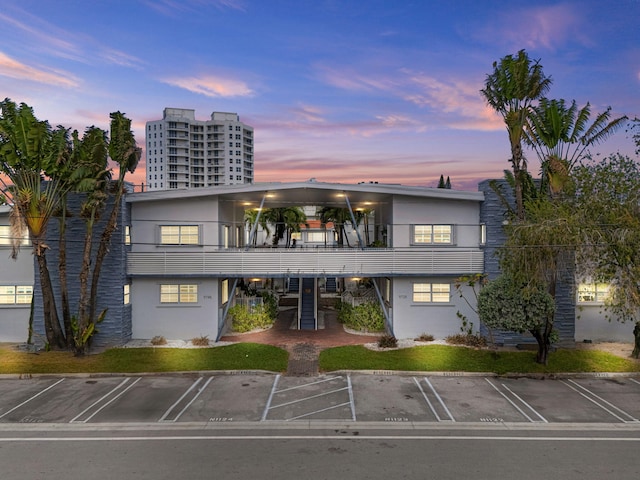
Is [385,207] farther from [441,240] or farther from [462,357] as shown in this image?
[462,357]

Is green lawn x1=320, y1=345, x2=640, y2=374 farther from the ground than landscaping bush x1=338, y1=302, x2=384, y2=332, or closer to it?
closer to it

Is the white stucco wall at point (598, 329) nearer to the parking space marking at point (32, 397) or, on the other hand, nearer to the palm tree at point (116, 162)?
the palm tree at point (116, 162)

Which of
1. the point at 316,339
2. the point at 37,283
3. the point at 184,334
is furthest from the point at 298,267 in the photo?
the point at 37,283

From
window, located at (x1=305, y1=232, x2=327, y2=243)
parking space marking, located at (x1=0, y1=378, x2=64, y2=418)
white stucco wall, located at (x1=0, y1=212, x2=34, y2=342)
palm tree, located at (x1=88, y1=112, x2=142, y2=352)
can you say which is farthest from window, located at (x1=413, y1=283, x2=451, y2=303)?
window, located at (x1=305, y1=232, x2=327, y2=243)

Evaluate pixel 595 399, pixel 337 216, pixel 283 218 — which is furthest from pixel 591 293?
pixel 283 218

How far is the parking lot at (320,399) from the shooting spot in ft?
47.5

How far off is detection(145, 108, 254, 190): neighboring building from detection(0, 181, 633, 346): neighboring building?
10152cm

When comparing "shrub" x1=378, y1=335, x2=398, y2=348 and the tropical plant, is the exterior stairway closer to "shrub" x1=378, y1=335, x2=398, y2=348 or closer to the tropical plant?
"shrub" x1=378, y1=335, x2=398, y2=348

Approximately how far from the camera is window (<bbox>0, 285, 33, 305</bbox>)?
937 inches

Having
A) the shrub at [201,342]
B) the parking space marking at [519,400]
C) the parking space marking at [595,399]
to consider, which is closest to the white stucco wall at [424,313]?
the parking space marking at [519,400]

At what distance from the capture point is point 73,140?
20.8 metres

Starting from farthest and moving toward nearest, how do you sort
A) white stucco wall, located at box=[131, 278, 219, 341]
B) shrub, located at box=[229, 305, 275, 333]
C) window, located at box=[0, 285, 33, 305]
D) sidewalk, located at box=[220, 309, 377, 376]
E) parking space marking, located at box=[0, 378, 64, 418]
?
shrub, located at box=[229, 305, 275, 333]
white stucco wall, located at box=[131, 278, 219, 341]
window, located at box=[0, 285, 33, 305]
sidewalk, located at box=[220, 309, 377, 376]
parking space marking, located at box=[0, 378, 64, 418]

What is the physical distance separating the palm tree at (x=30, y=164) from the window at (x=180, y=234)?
5.35m

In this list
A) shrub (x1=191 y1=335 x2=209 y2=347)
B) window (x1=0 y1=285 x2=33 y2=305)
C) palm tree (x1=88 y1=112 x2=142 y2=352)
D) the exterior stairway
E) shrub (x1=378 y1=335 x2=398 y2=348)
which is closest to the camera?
palm tree (x1=88 y1=112 x2=142 y2=352)
